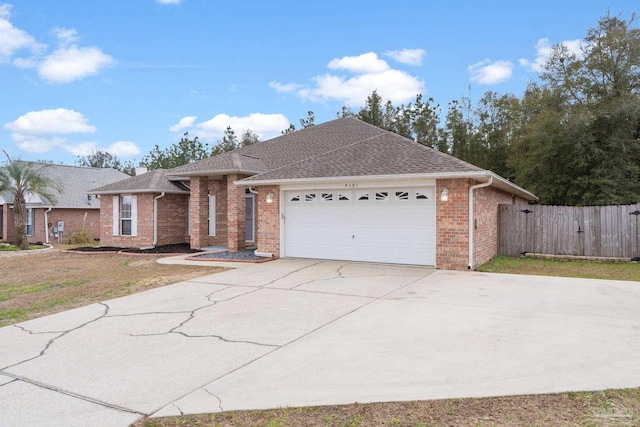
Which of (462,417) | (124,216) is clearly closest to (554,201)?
(124,216)

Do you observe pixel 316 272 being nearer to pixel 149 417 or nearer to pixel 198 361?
pixel 198 361

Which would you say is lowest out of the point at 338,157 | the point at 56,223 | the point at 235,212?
the point at 56,223

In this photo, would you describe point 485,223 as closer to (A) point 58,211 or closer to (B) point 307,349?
(B) point 307,349

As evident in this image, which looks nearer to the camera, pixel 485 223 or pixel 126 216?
pixel 485 223

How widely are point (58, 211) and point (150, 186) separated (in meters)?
11.5

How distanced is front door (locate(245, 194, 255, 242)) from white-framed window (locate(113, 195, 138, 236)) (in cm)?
512

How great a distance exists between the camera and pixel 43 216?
2470 cm

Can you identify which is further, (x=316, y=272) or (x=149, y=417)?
(x=316, y=272)

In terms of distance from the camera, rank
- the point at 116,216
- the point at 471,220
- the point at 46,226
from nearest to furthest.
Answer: the point at 471,220 → the point at 116,216 → the point at 46,226

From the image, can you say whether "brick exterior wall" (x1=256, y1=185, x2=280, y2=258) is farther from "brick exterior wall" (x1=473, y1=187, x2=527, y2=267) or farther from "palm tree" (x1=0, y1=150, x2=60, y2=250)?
"palm tree" (x1=0, y1=150, x2=60, y2=250)

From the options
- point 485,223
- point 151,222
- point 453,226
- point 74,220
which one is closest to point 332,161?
point 453,226

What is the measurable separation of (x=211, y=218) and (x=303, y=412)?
14.4 meters

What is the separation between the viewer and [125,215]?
1862 cm

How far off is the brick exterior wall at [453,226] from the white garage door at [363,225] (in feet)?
0.79
